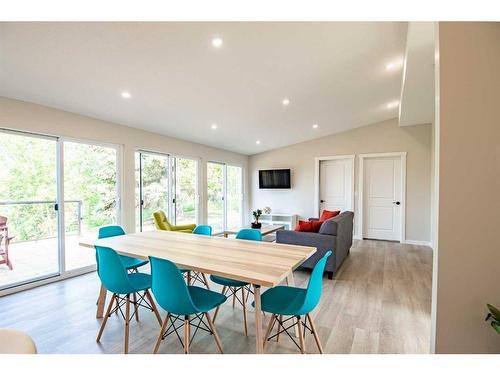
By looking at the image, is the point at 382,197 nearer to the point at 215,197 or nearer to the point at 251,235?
the point at 215,197

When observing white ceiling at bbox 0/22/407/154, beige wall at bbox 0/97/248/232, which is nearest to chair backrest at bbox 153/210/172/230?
beige wall at bbox 0/97/248/232

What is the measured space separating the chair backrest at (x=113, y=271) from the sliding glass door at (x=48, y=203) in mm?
2093

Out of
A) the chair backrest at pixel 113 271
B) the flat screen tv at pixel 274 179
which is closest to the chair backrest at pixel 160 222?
the chair backrest at pixel 113 271

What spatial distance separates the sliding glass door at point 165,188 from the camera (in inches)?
186

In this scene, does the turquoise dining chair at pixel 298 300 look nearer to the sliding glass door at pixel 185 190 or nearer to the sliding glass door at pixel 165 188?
the sliding glass door at pixel 165 188

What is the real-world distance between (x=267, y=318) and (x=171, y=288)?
1.28m

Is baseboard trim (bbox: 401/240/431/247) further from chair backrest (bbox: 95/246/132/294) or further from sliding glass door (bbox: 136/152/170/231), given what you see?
chair backrest (bbox: 95/246/132/294)

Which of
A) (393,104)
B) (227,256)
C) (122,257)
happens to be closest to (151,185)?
(122,257)

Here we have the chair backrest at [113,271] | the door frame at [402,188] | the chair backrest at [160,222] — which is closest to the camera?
the chair backrest at [113,271]

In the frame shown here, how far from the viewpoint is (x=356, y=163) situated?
6309 millimetres

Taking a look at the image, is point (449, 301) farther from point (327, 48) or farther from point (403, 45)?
point (403, 45)

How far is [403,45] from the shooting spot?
9.52 feet

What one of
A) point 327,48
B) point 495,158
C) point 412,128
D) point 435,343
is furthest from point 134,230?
point 412,128

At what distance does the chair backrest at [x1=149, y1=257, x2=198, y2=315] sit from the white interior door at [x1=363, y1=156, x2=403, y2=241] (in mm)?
5657
